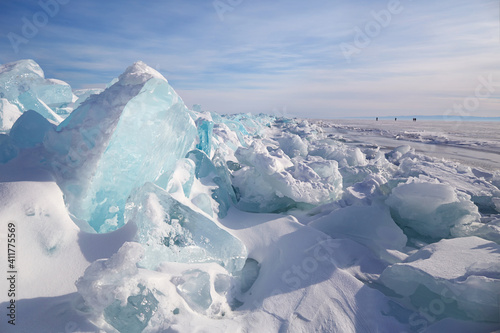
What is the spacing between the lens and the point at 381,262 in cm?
214

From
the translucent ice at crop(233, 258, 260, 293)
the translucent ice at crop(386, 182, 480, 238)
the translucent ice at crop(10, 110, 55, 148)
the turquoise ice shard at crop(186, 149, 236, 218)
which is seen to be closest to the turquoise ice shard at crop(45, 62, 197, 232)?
the translucent ice at crop(10, 110, 55, 148)

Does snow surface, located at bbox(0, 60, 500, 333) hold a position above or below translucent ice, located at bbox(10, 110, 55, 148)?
below

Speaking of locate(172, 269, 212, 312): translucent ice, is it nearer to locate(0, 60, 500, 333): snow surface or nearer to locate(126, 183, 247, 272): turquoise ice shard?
locate(0, 60, 500, 333): snow surface

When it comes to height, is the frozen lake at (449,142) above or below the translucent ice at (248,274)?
above

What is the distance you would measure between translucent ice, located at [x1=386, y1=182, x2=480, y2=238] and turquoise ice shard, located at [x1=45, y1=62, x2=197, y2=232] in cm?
239

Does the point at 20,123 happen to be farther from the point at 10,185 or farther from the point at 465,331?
the point at 465,331

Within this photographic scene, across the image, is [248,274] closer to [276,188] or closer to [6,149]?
[276,188]

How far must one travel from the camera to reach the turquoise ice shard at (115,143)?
2.02 m

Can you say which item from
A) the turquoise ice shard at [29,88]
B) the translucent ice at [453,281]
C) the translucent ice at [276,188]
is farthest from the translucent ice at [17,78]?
the translucent ice at [453,281]

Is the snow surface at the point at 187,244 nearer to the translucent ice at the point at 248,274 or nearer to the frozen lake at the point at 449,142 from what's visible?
the translucent ice at the point at 248,274

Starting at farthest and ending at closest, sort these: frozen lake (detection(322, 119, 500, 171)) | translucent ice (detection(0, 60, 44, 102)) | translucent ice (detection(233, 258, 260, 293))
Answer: frozen lake (detection(322, 119, 500, 171)) < translucent ice (detection(0, 60, 44, 102)) < translucent ice (detection(233, 258, 260, 293))

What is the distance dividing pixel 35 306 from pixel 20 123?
1.48 metres

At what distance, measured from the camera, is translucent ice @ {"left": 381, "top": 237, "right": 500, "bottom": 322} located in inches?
Result: 57.7

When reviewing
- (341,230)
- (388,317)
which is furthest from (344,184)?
(388,317)
